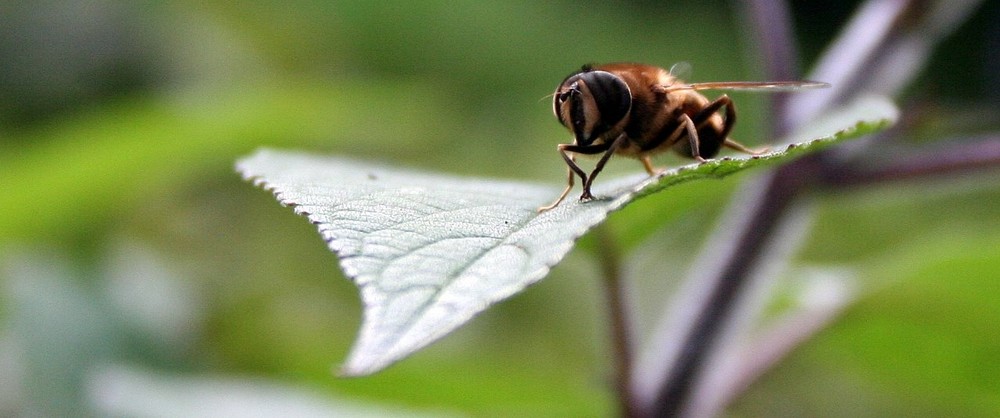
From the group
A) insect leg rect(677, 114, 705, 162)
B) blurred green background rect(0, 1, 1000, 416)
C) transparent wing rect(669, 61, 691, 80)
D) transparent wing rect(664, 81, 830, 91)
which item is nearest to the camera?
transparent wing rect(664, 81, 830, 91)

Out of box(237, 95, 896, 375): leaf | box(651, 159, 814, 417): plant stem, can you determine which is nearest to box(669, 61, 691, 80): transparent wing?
box(651, 159, 814, 417): plant stem

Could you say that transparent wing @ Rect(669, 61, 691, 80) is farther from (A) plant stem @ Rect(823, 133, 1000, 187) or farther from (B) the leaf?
(B) the leaf

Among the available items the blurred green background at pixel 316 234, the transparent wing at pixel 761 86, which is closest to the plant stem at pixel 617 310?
the blurred green background at pixel 316 234

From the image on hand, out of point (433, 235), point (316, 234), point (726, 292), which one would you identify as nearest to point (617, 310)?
point (726, 292)

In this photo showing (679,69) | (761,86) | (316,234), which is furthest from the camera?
(316,234)

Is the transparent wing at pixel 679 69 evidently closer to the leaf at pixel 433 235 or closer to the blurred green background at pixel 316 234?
the blurred green background at pixel 316 234

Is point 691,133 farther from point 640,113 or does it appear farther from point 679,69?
point 679,69
